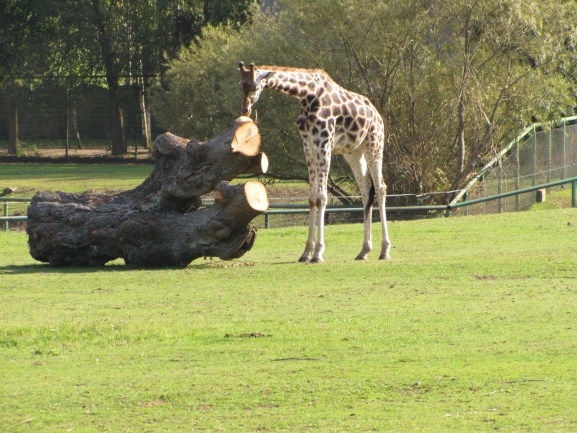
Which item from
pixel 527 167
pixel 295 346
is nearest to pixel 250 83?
pixel 295 346

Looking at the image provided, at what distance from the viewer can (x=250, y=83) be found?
1616 cm

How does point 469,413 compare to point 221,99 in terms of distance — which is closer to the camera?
point 469,413

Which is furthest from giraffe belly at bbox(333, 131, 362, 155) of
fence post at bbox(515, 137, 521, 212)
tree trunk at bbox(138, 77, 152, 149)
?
tree trunk at bbox(138, 77, 152, 149)

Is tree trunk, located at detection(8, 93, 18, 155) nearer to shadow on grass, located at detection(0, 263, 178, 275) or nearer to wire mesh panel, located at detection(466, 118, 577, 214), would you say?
wire mesh panel, located at detection(466, 118, 577, 214)

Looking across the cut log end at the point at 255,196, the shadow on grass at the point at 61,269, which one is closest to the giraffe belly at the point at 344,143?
the cut log end at the point at 255,196

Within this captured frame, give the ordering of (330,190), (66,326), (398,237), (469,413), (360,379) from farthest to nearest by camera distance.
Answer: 1. (330,190)
2. (398,237)
3. (66,326)
4. (360,379)
5. (469,413)

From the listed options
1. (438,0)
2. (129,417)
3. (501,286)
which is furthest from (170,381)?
(438,0)

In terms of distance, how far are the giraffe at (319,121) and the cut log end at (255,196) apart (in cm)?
117

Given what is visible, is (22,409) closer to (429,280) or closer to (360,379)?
(360,379)

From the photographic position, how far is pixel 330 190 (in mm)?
29734

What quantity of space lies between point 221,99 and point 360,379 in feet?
79.8

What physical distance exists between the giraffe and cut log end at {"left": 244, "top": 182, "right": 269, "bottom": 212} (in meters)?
1.17

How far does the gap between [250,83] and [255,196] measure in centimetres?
168

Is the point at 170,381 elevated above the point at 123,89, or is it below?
below
